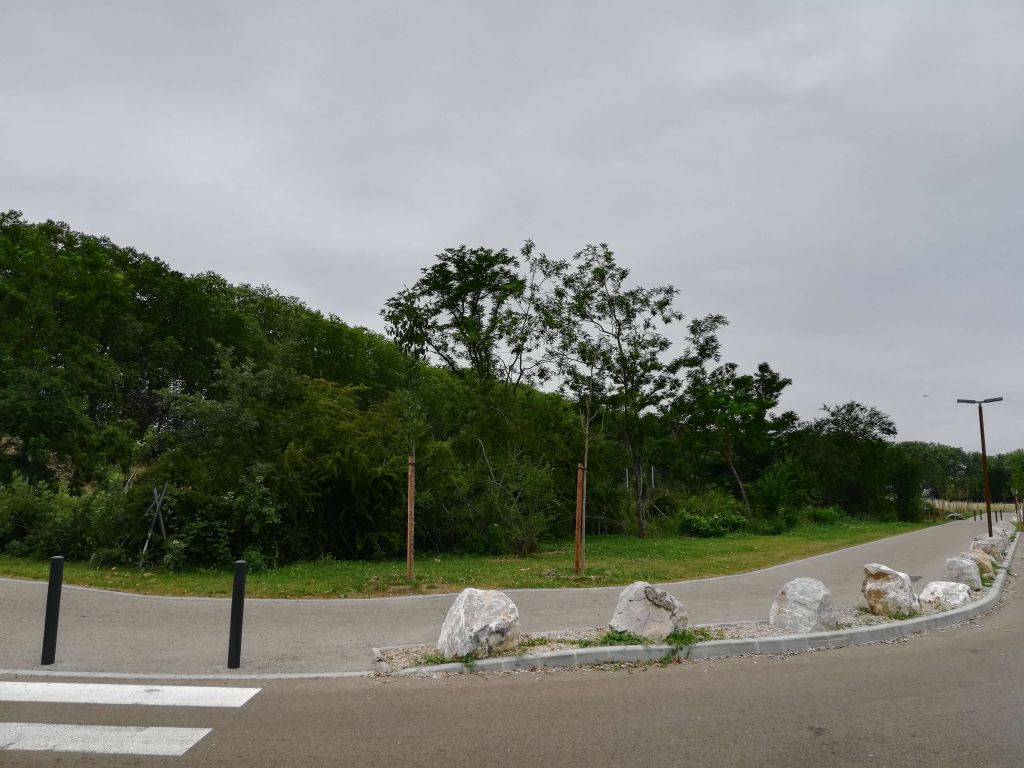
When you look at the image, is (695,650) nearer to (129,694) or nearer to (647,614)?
(647,614)

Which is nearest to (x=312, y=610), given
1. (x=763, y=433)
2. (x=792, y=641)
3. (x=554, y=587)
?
(x=554, y=587)

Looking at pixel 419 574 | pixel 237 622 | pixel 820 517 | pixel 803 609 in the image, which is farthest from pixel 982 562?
pixel 820 517

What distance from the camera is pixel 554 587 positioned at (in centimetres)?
1241

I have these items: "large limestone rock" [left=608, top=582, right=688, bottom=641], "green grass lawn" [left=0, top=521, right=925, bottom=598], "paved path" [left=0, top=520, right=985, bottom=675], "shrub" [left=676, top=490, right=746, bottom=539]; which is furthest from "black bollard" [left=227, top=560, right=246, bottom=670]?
"shrub" [left=676, top=490, right=746, bottom=539]

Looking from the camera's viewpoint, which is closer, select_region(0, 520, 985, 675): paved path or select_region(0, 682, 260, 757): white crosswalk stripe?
select_region(0, 682, 260, 757): white crosswalk stripe

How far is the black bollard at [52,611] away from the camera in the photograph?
23.2 feet

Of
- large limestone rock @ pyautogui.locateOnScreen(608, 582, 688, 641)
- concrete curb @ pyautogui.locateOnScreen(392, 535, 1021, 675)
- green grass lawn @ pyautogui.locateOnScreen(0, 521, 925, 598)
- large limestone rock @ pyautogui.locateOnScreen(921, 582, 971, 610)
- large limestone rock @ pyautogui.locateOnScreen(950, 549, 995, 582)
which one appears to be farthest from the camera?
large limestone rock @ pyautogui.locateOnScreen(950, 549, 995, 582)

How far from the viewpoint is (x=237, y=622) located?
7.16 m

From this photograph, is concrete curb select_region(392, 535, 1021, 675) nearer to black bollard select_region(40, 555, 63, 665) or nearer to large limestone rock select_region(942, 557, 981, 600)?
black bollard select_region(40, 555, 63, 665)

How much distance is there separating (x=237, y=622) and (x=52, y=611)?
1.87 meters

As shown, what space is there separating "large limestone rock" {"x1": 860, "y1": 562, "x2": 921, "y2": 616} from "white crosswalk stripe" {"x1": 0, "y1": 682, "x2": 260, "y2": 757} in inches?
318

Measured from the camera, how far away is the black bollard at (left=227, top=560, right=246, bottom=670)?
23.0ft

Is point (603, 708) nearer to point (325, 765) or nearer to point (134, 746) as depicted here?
point (325, 765)

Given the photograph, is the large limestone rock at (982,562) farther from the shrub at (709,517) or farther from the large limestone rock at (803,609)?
the shrub at (709,517)
